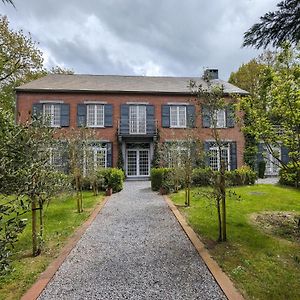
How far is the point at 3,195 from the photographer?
2553 millimetres

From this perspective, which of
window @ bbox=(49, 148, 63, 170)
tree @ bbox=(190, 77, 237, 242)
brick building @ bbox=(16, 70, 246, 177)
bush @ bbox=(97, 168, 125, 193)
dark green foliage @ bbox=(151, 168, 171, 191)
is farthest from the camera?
brick building @ bbox=(16, 70, 246, 177)

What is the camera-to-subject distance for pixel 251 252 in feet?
17.2

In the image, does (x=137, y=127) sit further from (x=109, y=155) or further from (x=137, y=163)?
(x=109, y=155)

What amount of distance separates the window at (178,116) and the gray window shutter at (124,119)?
3.35 metres

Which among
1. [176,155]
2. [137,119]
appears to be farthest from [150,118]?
[176,155]

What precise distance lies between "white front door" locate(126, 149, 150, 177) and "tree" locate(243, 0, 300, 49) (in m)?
16.8

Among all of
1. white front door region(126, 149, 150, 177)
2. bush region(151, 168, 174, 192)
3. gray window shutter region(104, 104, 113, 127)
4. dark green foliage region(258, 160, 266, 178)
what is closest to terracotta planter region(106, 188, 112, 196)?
bush region(151, 168, 174, 192)

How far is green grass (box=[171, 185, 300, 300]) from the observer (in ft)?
12.6

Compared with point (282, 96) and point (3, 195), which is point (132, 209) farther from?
point (3, 195)

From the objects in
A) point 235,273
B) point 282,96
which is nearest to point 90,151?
point 282,96

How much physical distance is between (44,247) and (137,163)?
15.2 m

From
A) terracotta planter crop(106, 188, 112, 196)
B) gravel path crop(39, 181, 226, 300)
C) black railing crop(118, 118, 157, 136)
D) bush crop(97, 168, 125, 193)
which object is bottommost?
gravel path crop(39, 181, 226, 300)

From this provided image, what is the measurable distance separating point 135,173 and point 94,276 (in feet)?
53.9

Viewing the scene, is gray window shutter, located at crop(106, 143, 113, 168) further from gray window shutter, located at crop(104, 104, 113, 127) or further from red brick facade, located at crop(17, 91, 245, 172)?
gray window shutter, located at crop(104, 104, 113, 127)
